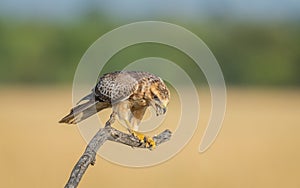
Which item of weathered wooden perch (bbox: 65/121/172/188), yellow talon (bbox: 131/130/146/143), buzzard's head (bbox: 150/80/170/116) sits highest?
buzzard's head (bbox: 150/80/170/116)

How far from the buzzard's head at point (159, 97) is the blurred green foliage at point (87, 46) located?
32309mm

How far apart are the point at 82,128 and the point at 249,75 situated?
36.0 meters

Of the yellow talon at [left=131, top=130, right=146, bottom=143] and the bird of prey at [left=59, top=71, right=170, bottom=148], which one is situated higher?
the bird of prey at [left=59, top=71, right=170, bottom=148]

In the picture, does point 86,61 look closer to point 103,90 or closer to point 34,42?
point 103,90

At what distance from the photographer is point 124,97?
5.34 meters

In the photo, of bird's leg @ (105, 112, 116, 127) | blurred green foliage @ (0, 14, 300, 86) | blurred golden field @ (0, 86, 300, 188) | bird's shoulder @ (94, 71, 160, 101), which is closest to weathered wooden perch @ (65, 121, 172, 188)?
bird's leg @ (105, 112, 116, 127)

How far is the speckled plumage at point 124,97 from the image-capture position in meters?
5.21

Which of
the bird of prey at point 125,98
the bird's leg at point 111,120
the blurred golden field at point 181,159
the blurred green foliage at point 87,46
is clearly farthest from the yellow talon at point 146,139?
the blurred green foliage at point 87,46

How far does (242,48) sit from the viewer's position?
44.4 metres

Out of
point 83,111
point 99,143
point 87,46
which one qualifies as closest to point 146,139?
point 83,111

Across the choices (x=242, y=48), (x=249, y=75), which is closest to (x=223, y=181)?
(x=249, y=75)

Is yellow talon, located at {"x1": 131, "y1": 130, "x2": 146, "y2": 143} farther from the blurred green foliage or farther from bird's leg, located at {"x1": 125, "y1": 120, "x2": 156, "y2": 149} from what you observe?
the blurred green foliage

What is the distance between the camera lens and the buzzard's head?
4.99 metres

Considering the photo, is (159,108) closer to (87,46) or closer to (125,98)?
(125,98)
